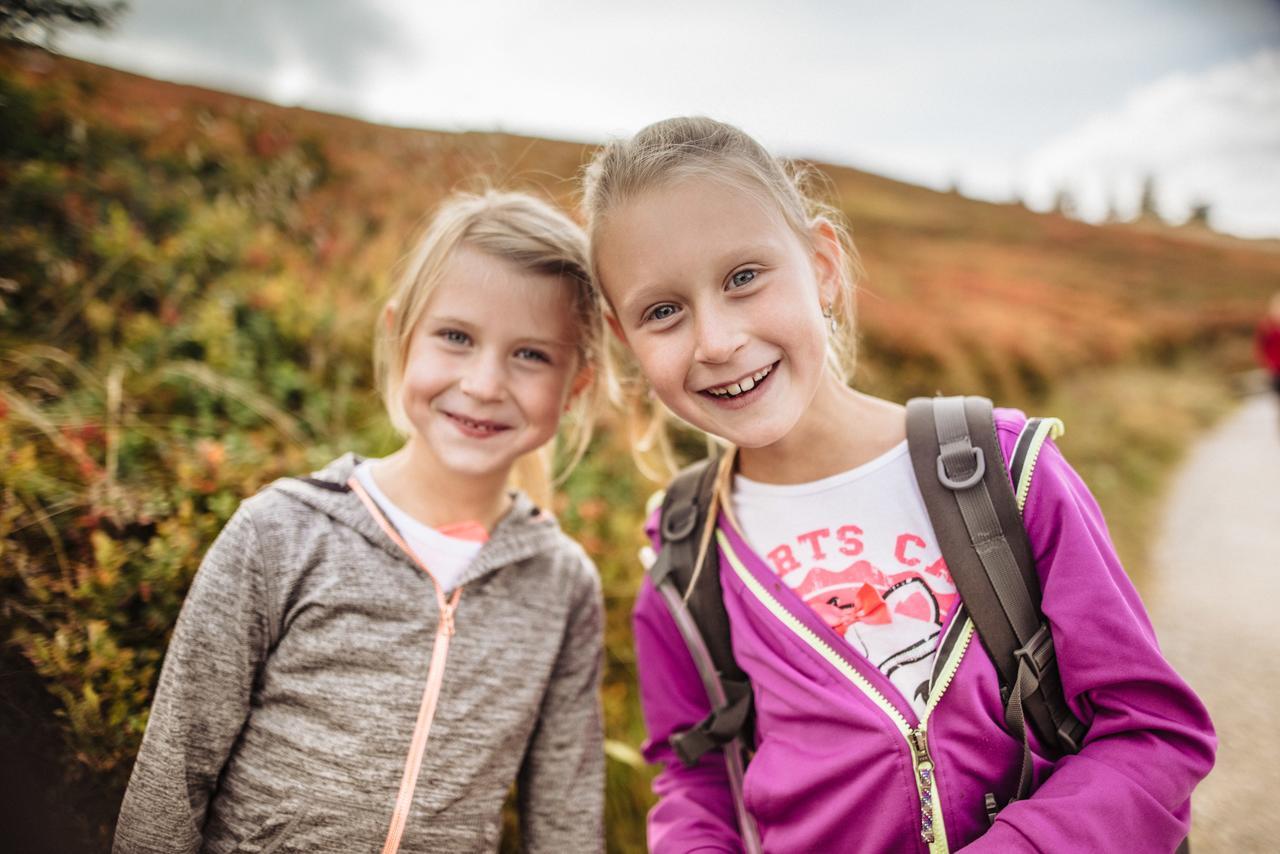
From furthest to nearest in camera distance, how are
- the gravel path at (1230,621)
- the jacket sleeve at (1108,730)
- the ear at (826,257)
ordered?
the gravel path at (1230,621), the ear at (826,257), the jacket sleeve at (1108,730)

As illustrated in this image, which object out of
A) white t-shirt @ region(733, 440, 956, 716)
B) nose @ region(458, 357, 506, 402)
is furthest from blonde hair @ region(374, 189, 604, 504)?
white t-shirt @ region(733, 440, 956, 716)

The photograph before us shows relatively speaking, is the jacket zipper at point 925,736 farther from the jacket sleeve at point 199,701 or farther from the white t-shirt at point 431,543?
the jacket sleeve at point 199,701

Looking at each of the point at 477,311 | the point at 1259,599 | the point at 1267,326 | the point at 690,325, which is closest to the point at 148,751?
the point at 477,311

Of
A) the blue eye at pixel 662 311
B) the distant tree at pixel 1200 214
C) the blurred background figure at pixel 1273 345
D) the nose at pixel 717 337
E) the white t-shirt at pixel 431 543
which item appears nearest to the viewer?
the nose at pixel 717 337

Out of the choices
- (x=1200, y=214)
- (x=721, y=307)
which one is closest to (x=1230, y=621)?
(x=721, y=307)

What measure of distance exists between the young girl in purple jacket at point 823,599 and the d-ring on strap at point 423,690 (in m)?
0.50

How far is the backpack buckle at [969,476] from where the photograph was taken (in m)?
1.42

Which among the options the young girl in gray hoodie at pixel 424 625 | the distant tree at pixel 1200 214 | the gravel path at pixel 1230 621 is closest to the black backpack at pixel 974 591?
the young girl in gray hoodie at pixel 424 625

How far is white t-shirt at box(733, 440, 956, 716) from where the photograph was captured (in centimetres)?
145

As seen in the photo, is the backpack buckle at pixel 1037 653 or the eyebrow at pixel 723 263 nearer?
the backpack buckle at pixel 1037 653

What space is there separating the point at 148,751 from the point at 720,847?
4.23ft

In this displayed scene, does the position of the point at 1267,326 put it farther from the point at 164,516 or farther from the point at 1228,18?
the point at 164,516

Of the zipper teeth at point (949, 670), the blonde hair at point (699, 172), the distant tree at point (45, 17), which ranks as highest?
the distant tree at point (45, 17)

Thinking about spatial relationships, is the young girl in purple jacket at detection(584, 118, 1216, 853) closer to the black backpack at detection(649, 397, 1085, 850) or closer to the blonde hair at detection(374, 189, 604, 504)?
the black backpack at detection(649, 397, 1085, 850)
